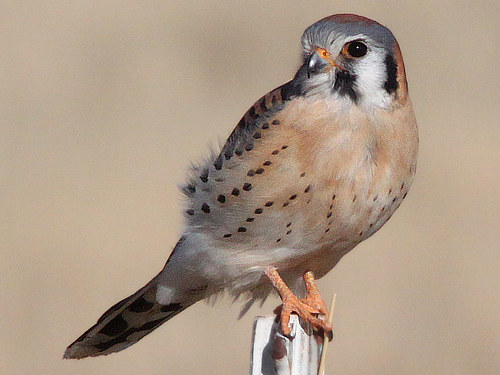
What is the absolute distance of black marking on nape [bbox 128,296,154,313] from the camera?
600cm

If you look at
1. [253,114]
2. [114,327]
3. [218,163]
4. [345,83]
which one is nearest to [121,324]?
[114,327]

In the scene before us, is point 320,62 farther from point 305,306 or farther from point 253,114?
point 305,306

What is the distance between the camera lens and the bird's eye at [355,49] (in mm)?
5000

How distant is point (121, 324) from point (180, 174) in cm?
124

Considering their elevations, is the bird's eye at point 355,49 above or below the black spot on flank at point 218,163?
above

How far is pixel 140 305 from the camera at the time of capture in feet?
19.7

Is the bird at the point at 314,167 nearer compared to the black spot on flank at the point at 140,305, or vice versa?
the bird at the point at 314,167

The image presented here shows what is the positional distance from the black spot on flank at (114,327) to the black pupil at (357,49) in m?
1.83

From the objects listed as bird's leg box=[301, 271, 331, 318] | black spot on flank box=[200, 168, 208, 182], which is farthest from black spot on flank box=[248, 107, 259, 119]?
bird's leg box=[301, 271, 331, 318]

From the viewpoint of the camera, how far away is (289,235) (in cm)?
520

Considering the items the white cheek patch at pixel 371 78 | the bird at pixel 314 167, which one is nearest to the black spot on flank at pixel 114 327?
the bird at pixel 314 167

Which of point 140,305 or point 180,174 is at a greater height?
point 180,174

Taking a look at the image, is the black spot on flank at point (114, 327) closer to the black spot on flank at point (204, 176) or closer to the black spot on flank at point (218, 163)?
the black spot on flank at point (204, 176)

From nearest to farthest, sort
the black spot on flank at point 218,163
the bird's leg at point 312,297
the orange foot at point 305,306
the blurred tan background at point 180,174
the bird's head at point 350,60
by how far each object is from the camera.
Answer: the orange foot at point 305,306
the bird's head at point 350,60
the bird's leg at point 312,297
the black spot on flank at point 218,163
the blurred tan background at point 180,174
